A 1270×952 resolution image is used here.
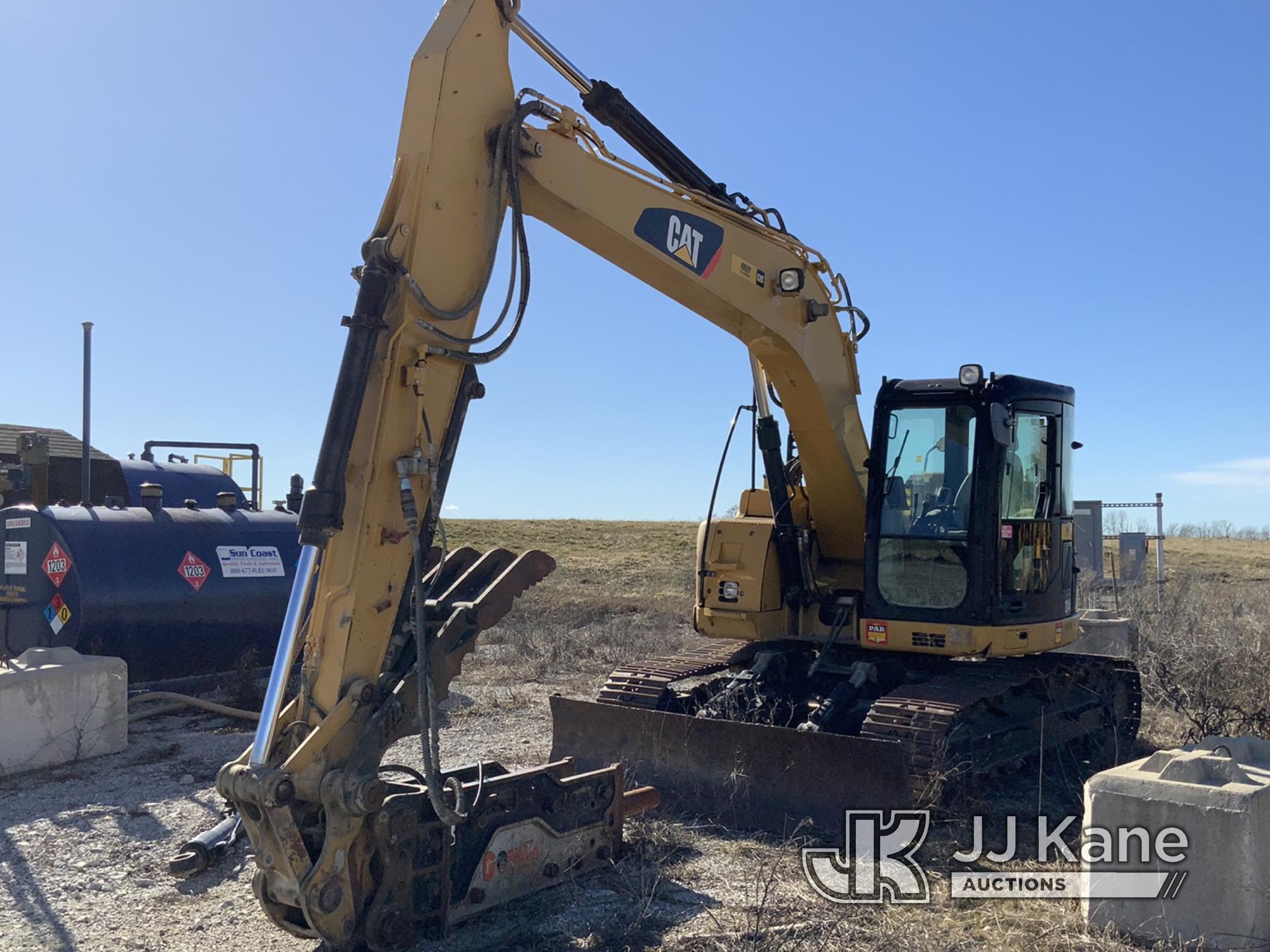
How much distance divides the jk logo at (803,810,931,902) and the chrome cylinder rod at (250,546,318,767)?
9.08 feet

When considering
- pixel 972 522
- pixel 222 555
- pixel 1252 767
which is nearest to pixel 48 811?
pixel 222 555

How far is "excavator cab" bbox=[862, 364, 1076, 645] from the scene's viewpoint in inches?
290

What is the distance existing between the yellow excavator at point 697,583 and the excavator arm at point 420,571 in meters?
0.01

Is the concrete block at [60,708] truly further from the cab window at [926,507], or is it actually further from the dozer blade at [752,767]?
the cab window at [926,507]

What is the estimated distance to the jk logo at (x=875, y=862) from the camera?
552cm

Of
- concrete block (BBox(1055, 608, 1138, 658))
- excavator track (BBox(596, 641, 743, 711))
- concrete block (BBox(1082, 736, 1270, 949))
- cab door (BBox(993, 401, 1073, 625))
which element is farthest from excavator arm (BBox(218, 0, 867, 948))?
concrete block (BBox(1055, 608, 1138, 658))

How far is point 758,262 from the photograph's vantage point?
23.6ft

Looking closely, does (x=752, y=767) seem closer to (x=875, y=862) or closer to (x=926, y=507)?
(x=875, y=862)

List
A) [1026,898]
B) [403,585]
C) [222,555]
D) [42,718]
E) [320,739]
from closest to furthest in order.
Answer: [320,739], [403,585], [1026,898], [42,718], [222,555]

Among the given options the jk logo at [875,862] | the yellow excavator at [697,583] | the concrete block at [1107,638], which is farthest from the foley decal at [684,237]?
the concrete block at [1107,638]

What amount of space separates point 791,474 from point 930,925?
401 cm

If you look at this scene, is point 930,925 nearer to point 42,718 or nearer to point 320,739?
point 320,739

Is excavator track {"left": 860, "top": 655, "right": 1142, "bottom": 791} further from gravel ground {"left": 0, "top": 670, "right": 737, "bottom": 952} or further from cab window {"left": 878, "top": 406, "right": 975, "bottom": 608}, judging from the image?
gravel ground {"left": 0, "top": 670, "right": 737, "bottom": 952}

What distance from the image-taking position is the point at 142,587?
10352 mm
